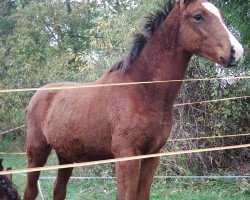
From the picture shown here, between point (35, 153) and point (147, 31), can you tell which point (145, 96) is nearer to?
point (147, 31)

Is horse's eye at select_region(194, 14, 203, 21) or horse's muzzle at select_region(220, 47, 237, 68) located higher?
horse's eye at select_region(194, 14, 203, 21)

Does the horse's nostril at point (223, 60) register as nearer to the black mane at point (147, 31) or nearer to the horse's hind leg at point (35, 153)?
the black mane at point (147, 31)

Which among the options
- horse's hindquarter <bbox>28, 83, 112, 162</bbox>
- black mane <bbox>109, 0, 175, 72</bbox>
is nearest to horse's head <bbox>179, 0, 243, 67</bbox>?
black mane <bbox>109, 0, 175, 72</bbox>

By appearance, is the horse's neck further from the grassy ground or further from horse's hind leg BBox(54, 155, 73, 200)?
the grassy ground

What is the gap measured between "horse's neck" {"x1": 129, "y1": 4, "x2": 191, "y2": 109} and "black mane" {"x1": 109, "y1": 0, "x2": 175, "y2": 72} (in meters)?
0.08

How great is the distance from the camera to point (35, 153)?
5.15m

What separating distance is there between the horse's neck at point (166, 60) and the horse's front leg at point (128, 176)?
1.95 ft

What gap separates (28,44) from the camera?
1686 cm

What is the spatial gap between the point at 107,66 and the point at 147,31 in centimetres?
512

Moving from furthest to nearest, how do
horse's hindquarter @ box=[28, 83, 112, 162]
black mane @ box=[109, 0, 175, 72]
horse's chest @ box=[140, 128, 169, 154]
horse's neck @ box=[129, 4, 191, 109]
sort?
1. horse's hindquarter @ box=[28, 83, 112, 162]
2. black mane @ box=[109, 0, 175, 72]
3. horse's neck @ box=[129, 4, 191, 109]
4. horse's chest @ box=[140, 128, 169, 154]

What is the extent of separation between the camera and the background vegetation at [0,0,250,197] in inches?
311

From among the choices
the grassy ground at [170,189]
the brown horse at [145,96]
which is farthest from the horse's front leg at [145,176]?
the grassy ground at [170,189]

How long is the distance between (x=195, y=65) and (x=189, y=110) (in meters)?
0.88

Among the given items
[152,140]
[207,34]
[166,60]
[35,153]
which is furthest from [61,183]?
[207,34]
